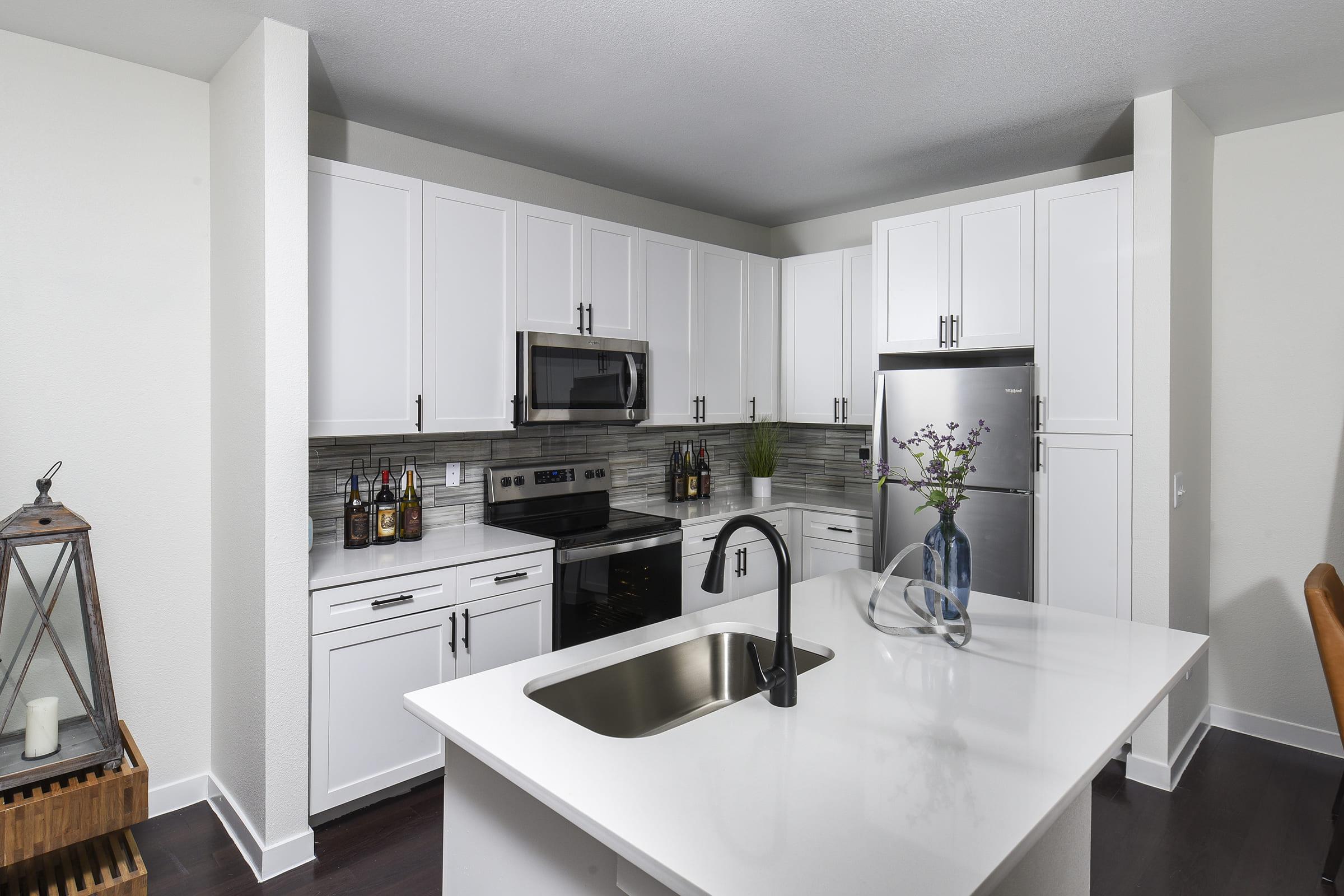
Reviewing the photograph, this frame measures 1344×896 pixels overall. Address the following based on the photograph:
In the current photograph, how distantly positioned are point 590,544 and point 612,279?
1.29 meters

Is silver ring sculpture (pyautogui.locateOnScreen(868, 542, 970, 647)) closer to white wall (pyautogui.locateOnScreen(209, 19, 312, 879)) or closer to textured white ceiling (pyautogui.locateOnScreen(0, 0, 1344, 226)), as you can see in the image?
textured white ceiling (pyautogui.locateOnScreen(0, 0, 1344, 226))

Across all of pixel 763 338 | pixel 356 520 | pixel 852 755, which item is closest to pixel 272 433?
pixel 356 520

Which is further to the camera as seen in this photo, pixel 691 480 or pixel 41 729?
pixel 691 480

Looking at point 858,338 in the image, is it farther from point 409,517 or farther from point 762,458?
point 409,517

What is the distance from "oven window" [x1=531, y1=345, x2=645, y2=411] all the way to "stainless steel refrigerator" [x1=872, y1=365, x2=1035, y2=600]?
4.05 feet

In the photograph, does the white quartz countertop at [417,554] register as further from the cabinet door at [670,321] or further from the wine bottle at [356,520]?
the cabinet door at [670,321]

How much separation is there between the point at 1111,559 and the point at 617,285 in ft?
8.03

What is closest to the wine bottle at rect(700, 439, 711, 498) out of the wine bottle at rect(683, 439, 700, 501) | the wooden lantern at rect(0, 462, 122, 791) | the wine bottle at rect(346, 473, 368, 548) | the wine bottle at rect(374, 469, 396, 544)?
the wine bottle at rect(683, 439, 700, 501)

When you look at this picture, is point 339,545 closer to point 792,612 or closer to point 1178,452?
point 792,612

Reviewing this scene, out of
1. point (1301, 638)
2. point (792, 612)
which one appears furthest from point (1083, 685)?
point (1301, 638)

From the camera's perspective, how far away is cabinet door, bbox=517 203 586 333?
10.4 ft

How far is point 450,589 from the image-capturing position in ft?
8.79

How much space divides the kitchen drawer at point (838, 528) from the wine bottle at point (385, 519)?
223 centimetres

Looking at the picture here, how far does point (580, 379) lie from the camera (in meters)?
3.34
